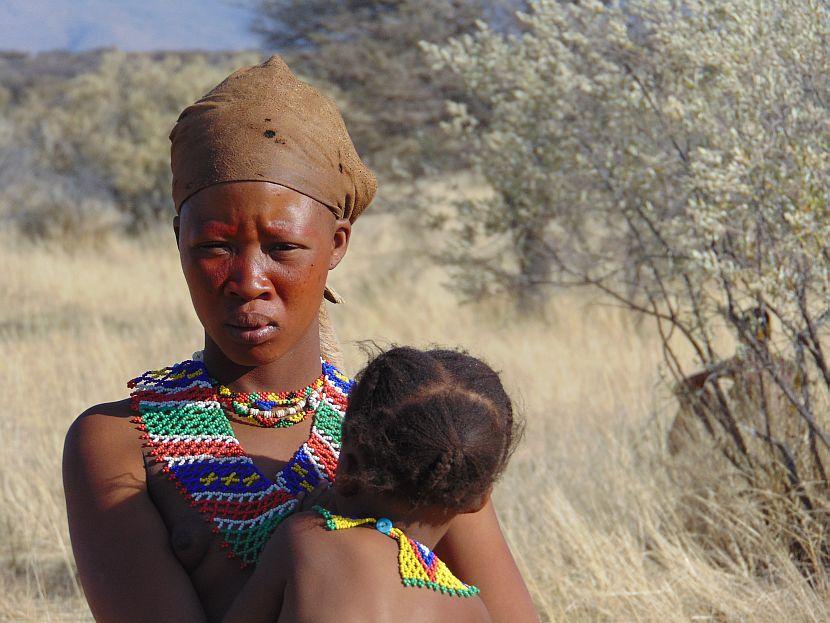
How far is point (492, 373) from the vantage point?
5.35ft

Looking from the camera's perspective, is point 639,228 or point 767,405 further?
point 639,228

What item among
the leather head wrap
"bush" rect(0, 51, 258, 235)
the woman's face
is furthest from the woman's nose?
"bush" rect(0, 51, 258, 235)

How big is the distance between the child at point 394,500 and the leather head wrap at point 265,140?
0.40m

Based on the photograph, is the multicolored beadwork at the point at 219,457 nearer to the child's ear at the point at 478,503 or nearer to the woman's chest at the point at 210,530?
the woman's chest at the point at 210,530

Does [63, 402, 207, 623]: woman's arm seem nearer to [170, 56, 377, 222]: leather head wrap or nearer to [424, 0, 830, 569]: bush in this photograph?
[170, 56, 377, 222]: leather head wrap

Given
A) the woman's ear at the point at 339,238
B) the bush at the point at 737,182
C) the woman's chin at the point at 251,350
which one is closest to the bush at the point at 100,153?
the bush at the point at 737,182

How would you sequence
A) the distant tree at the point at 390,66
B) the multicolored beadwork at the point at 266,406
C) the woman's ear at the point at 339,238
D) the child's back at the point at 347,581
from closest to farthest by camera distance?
the child's back at the point at 347,581, the multicolored beadwork at the point at 266,406, the woman's ear at the point at 339,238, the distant tree at the point at 390,66

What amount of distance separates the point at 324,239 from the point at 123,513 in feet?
1.91

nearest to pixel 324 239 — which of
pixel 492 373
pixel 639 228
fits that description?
pixel 492 373

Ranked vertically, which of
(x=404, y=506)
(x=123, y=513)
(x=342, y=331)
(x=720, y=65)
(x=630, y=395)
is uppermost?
(x=720, y=65)

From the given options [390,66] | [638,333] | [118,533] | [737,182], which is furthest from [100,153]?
[118,533]

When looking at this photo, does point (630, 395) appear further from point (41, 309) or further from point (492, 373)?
point (41, 309)

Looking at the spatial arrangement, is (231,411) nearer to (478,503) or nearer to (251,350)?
(251,350)

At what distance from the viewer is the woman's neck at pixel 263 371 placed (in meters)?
1.87
